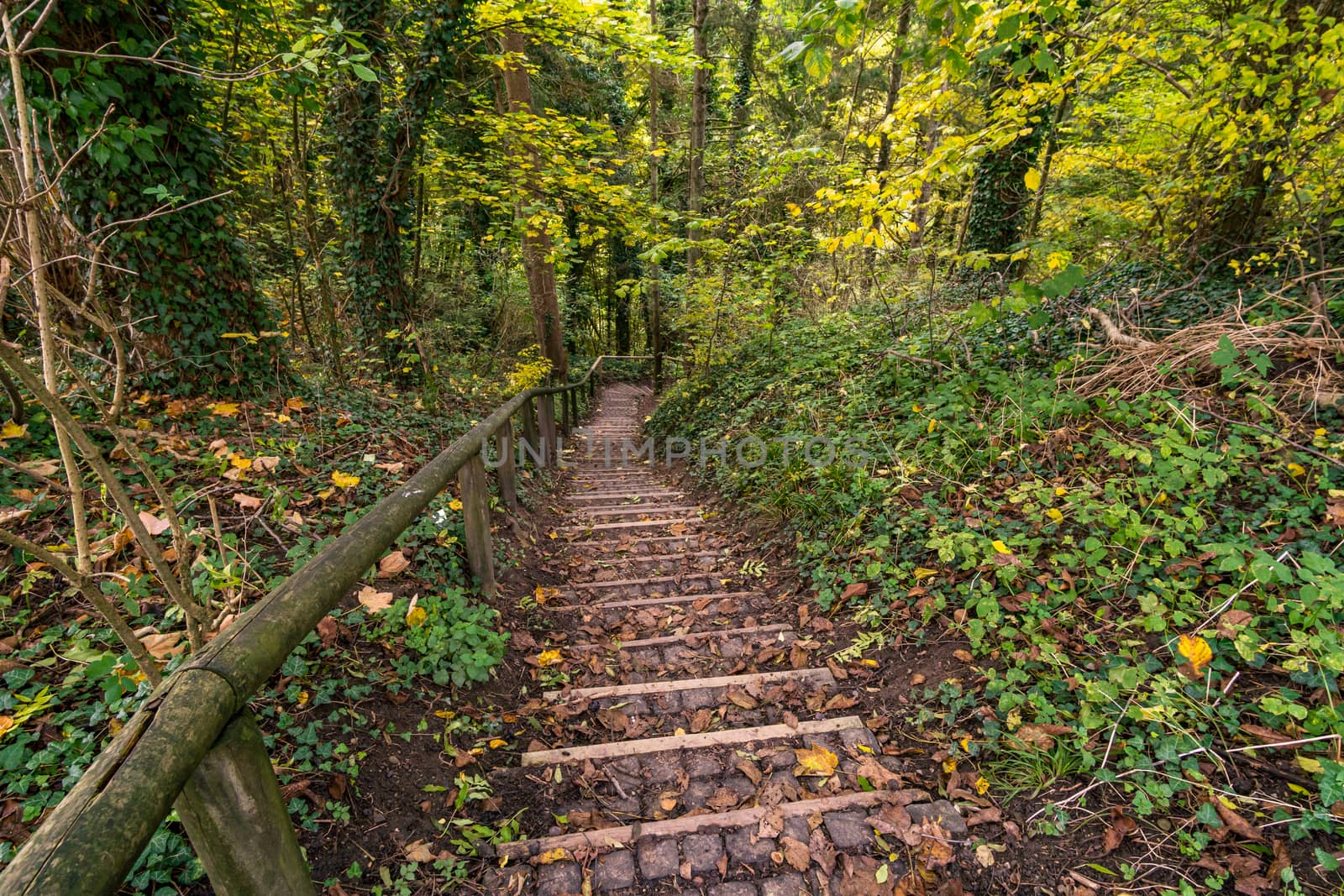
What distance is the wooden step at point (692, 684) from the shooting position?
9.26 ft

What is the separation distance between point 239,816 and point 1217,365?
17.3 feet

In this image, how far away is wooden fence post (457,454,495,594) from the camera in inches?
126

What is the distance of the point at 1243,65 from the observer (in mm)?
4098

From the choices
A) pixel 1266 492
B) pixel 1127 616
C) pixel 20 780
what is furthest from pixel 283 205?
pixel 1266 492

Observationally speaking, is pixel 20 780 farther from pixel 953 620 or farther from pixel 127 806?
pixel 953 620

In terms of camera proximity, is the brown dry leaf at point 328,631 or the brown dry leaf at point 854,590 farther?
the brown dry leaf at point 854,590

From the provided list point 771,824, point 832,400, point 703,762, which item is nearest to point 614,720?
point 703,762

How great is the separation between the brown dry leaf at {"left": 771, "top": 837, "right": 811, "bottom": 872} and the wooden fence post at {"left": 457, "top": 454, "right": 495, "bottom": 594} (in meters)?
2.15

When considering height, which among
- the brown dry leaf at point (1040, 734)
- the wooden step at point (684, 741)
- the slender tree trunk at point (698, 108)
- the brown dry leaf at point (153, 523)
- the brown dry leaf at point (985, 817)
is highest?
the slender tree trunk at point (698, 108)

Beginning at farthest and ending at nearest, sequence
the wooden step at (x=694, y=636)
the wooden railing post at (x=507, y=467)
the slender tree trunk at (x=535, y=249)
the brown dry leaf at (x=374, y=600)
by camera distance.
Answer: the slender tree trunk at (x=535, y=249)
the wooden railing post at (x=507, y=467)
the wooden step at (x=694, y=636)
the brown dry leaf at (x=374, y=600)

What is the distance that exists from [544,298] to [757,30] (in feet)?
22.9

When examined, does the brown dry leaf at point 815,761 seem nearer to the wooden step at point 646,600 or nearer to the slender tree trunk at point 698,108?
the wooden step at point 646,600

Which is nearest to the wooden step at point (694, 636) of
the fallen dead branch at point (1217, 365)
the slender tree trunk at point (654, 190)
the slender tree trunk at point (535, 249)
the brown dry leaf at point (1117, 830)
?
the brown dry leaf at point (1117, 830)

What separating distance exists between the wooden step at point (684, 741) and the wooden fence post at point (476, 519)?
121 cm
